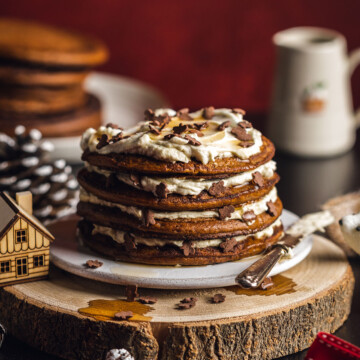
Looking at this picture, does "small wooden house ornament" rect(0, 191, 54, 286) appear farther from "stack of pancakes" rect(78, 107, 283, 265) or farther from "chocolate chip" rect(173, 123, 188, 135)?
"chocolate chip" rect(173, 123, 188, 135)

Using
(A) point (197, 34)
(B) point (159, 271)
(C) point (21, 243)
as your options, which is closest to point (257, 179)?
(B) point (159, 271)

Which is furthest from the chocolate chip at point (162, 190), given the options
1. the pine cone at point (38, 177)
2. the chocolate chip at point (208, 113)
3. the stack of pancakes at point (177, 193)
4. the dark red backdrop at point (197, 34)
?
the dark red backdrop at point (197, 34)

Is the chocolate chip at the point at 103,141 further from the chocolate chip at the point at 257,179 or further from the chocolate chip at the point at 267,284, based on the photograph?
the chocolate chip at the point at 267,284

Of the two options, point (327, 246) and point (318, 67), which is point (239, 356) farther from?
point (318, 67)

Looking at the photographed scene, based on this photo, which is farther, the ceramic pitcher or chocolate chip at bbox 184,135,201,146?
the ceramic pitcher

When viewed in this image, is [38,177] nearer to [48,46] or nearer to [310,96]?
[48,46]

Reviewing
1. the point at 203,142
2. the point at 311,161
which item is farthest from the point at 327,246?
the point at 311,161

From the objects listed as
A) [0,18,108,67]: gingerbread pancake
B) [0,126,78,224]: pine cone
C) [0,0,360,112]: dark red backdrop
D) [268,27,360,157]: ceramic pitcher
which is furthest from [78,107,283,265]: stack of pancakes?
[0,0,360,112]: dark red backdrop
